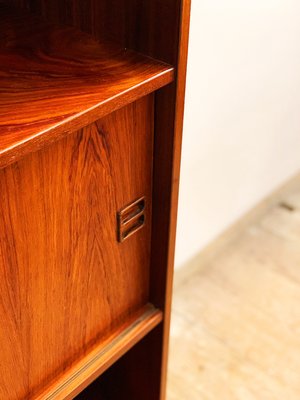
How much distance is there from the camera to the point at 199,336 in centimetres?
144

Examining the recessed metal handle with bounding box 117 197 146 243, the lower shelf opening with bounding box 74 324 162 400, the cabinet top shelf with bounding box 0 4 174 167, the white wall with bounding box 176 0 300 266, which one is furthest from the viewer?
the white wall with bounding box 176 0 300 266

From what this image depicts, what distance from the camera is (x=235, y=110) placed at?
1451mm

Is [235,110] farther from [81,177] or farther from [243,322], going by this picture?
[81,177]

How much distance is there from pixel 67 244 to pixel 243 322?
0.90 meters

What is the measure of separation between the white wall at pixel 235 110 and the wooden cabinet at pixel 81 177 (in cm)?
52

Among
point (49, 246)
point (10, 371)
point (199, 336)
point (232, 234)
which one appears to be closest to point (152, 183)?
point (49, 246)

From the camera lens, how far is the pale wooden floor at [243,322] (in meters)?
1.33

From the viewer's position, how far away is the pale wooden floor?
1326mm

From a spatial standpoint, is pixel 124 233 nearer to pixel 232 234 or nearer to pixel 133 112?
pixel 133 112

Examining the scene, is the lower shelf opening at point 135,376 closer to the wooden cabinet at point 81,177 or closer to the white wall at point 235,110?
the wooden cabinet at point 81,177

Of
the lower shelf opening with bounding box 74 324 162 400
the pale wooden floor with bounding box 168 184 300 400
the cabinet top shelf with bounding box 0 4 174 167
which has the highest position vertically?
the cabinet top shelf with bounding box 0 4 174 167

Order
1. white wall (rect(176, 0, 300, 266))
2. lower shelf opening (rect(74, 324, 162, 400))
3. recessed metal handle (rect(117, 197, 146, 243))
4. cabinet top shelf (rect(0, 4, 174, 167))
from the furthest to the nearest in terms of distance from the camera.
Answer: white wall (rect(176, 0, 300, 266)), lower shelf opening (rect(74, 324, 162, 400)), recessed metal handle (rect(117, 197, 146, 243)), cabinet top shelf (rect(0, 4, 174, 167))

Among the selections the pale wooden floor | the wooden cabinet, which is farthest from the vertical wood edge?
the pale wooden floor

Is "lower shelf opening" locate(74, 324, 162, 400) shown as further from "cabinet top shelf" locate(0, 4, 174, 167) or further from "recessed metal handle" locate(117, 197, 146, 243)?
"cabinet top shelf" locate(0, 4, 174, 167)
